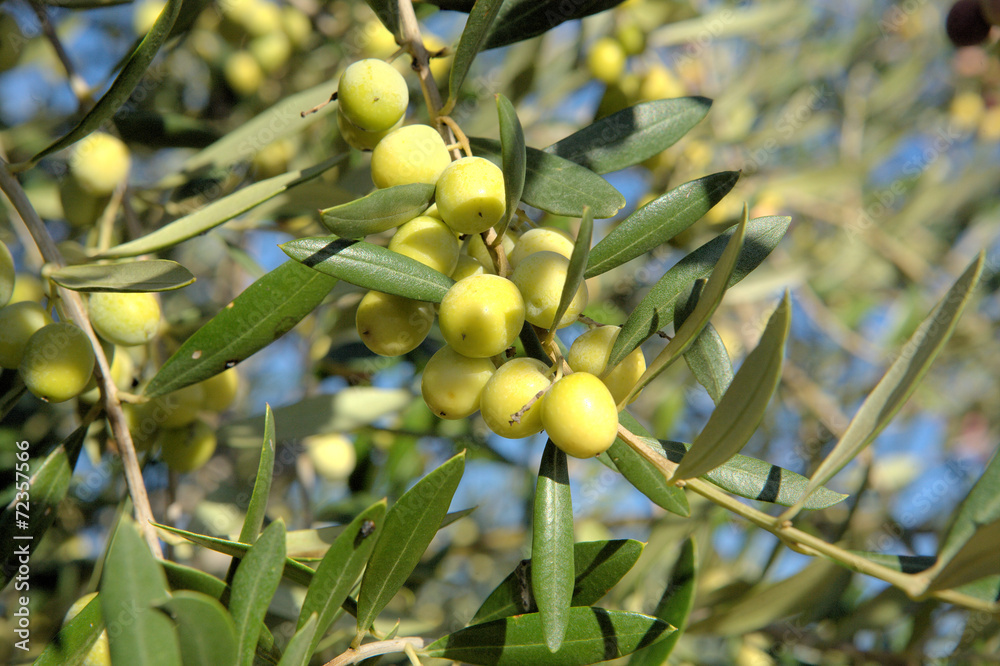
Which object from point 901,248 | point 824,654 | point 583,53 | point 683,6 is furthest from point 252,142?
point 901,248

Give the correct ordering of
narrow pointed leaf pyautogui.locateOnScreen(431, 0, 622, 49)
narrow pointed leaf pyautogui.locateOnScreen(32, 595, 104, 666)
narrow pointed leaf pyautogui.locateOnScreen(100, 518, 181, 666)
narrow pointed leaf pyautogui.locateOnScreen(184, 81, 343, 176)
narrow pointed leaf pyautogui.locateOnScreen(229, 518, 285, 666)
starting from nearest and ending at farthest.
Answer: narrow pointed leaf pyautogui.locateOnScreen(100, 518, 181, 666) < narrow pointed leaf pyautogui.locateOnScreen(229, 518, 285, 666) < narrow pointed leaf pyautogui.locateOnScreen(32, 595, 104, 666) < narrow pointed leaf pyautogui.locateOnScreen(431, 0, 622, 49) < narrow pointed leaf pyautogui.locateOnScreen(184, 81, 343, 176)

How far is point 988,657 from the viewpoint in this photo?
1.30 m

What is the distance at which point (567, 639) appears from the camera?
77 centimetres

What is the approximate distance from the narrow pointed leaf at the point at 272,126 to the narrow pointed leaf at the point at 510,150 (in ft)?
1.77

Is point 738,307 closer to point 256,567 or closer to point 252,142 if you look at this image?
point 252,142

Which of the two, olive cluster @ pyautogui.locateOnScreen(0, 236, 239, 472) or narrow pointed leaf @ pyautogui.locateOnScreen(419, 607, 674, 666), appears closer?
narrow pointed leaf @ pyautogui.locateOnScreen(419, 607, 674, 666)

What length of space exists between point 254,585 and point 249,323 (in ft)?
1.08

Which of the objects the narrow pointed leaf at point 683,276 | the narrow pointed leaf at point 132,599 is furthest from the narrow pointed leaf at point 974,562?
the narrow pointed leaf at point 132,599

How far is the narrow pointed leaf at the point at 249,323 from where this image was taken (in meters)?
0.83

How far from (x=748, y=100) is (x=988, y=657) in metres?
2.06

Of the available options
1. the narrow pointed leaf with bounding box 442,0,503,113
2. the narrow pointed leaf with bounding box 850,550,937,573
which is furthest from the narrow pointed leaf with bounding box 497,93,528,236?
the narrow pointed leaf with bounding box 850,550,937,573

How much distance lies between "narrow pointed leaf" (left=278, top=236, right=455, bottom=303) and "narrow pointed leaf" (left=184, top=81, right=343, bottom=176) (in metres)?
0.50

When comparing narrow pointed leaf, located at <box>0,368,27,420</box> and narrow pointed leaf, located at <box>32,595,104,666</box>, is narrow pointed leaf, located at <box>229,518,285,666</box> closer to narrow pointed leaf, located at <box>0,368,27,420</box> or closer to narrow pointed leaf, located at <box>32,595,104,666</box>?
narrow pointed leaf, located at <box>32,595,104,666</box>

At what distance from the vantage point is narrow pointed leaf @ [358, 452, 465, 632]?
2.43 feet
